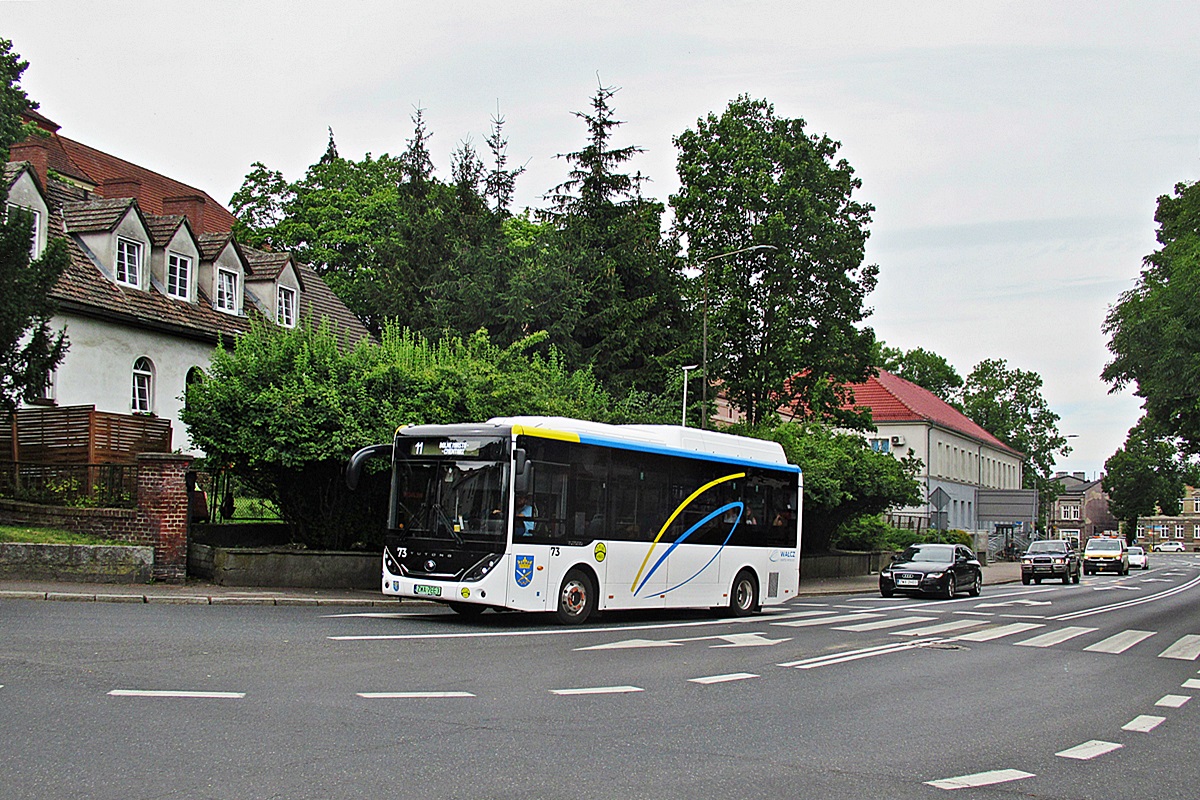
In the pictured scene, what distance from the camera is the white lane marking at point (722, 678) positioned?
468 inches

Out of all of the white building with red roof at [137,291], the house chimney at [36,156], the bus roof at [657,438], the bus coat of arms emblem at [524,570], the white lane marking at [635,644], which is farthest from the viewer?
the house chimney at [36,156]

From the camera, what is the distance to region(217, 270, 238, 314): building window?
115ft

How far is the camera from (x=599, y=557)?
59.2ft

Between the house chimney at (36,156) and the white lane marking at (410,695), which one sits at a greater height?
the house chimney at (36,156)

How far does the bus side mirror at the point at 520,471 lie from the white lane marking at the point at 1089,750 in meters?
9.11

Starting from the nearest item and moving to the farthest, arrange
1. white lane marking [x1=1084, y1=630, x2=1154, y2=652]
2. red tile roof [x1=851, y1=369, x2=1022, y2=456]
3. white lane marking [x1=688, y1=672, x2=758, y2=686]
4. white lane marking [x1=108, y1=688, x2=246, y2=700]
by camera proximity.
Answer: white lane marking [x1=108, y1=688, x2=246, y2=700]
white lane marking [x1=688, y1=672, x2=758, y2=686]
white lane marking [x1=1084, y1=630, x2=1154, y2=652]
red tile roof [x1=851, y1=369, x2=1022, y2=456]

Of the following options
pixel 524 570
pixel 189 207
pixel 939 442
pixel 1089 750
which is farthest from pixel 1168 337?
→ pixel 939 442

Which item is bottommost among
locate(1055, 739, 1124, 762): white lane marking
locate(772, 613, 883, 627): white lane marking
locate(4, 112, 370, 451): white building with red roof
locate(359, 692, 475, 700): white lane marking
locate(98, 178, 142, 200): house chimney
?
locate(772, 613, 883, 627): white lane marking

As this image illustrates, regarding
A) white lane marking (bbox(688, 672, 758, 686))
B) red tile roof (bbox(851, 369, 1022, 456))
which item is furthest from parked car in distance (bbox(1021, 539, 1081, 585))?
white lane marking (bbox(688, 672, 758, 686))

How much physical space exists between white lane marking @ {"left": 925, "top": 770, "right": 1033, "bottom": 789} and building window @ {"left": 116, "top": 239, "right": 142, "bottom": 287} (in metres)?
28.6

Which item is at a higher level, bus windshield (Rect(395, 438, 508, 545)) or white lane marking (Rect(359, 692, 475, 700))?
bus windshield (Rect(395, 438, 508, 545))

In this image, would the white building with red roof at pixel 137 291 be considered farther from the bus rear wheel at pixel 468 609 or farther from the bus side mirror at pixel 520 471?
the bus side mirror at pixel 520 471

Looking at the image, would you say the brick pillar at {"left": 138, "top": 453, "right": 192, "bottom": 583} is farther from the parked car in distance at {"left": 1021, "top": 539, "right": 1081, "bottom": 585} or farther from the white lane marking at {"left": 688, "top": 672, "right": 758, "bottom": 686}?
the parked car in distance at {"left": 1021, "top": 539, "right": 1081, "bottom": 585}

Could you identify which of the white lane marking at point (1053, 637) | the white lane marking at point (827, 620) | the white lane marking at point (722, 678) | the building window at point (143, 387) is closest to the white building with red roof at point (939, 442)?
the white lane marking at point (827, 620)
